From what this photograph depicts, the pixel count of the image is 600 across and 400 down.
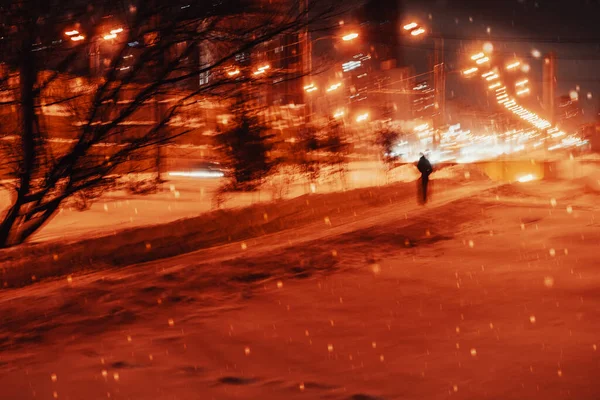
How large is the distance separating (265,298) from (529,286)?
8.93ft

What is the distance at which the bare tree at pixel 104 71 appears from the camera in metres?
9.98

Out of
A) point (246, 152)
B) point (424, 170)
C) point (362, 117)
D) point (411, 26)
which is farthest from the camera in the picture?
point (362, 117)

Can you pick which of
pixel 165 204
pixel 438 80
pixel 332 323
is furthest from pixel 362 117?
pixel 438 80

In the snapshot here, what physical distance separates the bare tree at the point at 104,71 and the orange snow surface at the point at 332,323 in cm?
157

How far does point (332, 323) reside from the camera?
7.03 metres

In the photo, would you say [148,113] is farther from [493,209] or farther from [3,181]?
[493,209]

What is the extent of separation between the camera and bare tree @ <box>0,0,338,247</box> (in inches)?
393

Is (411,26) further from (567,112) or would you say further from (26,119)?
(567,112)

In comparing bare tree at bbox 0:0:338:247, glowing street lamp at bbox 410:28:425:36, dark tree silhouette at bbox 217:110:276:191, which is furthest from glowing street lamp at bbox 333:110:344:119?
bare tree at bbox 0:0:338:247

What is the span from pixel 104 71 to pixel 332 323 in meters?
5.34

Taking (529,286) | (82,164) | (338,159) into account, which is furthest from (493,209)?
(82,164)

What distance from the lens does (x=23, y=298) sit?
8.70m

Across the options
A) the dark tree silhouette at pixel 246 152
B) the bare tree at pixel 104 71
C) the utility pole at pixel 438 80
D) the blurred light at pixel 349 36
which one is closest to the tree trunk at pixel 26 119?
the bare tree at pixel 104 71

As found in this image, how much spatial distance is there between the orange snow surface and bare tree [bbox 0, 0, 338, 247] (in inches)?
61.7
